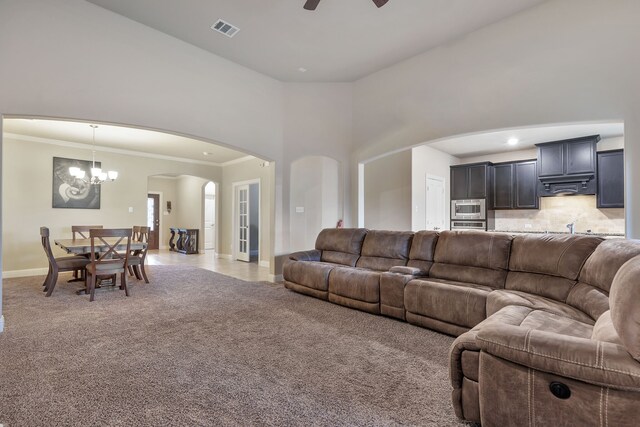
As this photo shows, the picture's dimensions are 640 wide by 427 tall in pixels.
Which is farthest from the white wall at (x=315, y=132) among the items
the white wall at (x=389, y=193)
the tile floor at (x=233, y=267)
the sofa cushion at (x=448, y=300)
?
the sofa cushion at (x=448, y=300)

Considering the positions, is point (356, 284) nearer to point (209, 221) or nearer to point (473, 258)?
point (473, 258)

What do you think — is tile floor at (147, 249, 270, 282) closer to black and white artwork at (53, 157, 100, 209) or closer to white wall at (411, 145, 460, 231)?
black and white artwork at (53, 157, 100, 209)

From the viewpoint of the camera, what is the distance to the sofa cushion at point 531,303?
216 cm

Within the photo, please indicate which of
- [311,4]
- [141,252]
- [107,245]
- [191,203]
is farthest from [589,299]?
[191,203]

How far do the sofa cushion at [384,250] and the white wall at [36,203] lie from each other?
5.92 m

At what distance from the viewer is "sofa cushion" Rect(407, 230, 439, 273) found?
147 inches

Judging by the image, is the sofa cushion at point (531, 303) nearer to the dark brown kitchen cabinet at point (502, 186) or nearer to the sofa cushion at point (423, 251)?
the sofa cushion at point (423, 251)

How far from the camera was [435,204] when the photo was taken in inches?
287

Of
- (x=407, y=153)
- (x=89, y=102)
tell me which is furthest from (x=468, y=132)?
(x=89, y=102)

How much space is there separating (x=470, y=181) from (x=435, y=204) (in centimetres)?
108

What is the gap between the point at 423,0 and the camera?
3521 millimetres

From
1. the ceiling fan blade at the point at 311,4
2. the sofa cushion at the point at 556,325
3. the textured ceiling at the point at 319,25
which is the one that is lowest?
the sofa cushion at the point at 556,325

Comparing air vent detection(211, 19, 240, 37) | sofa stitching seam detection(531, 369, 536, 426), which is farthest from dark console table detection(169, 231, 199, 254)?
sofa stitching seam detection(531, 369, 536, 426)

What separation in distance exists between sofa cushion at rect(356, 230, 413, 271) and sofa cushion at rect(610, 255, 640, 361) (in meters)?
2.62
